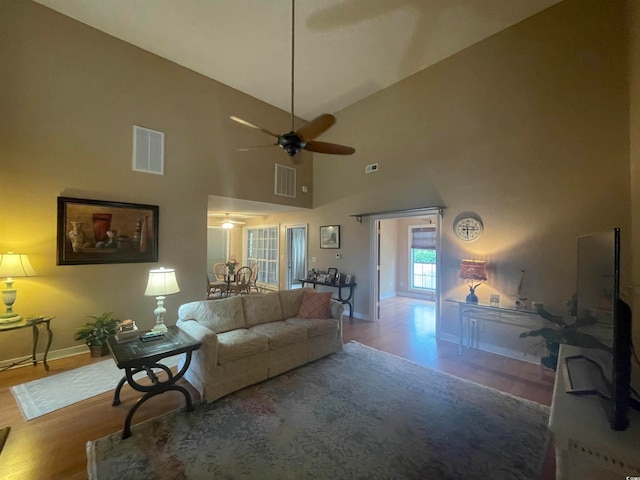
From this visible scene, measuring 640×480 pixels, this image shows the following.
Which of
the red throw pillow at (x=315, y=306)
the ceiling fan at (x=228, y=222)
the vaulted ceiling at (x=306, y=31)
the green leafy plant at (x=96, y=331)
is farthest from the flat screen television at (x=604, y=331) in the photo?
the ceiling fan at (x=228, y=222)

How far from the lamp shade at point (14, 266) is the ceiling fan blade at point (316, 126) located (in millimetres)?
3502

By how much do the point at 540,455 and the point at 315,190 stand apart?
220 inches

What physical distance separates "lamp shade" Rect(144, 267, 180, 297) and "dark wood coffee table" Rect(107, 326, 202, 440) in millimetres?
421

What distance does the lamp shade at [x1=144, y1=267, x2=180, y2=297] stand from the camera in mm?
2605

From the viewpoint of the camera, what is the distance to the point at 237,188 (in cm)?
515

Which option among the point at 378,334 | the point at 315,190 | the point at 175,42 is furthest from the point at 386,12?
the point at 378,334

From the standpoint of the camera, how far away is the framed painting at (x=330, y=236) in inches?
228

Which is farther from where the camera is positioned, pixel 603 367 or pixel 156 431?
pixel 156 431

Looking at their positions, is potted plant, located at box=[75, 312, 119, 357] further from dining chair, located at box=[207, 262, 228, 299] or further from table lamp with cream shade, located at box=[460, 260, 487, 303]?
table lamp with cream shade, located at box=[460, 260, 487, 303]

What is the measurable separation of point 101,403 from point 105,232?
2.32 meters

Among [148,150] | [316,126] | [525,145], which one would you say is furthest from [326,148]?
[148,150]

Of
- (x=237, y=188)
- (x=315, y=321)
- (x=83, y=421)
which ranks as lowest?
(x=83, y=421)

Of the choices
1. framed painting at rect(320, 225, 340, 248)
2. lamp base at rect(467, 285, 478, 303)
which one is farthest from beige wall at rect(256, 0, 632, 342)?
framed painting at rect(320, 225, 340, 248)

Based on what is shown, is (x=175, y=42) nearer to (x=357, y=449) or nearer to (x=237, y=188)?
(x=237, y=188)
